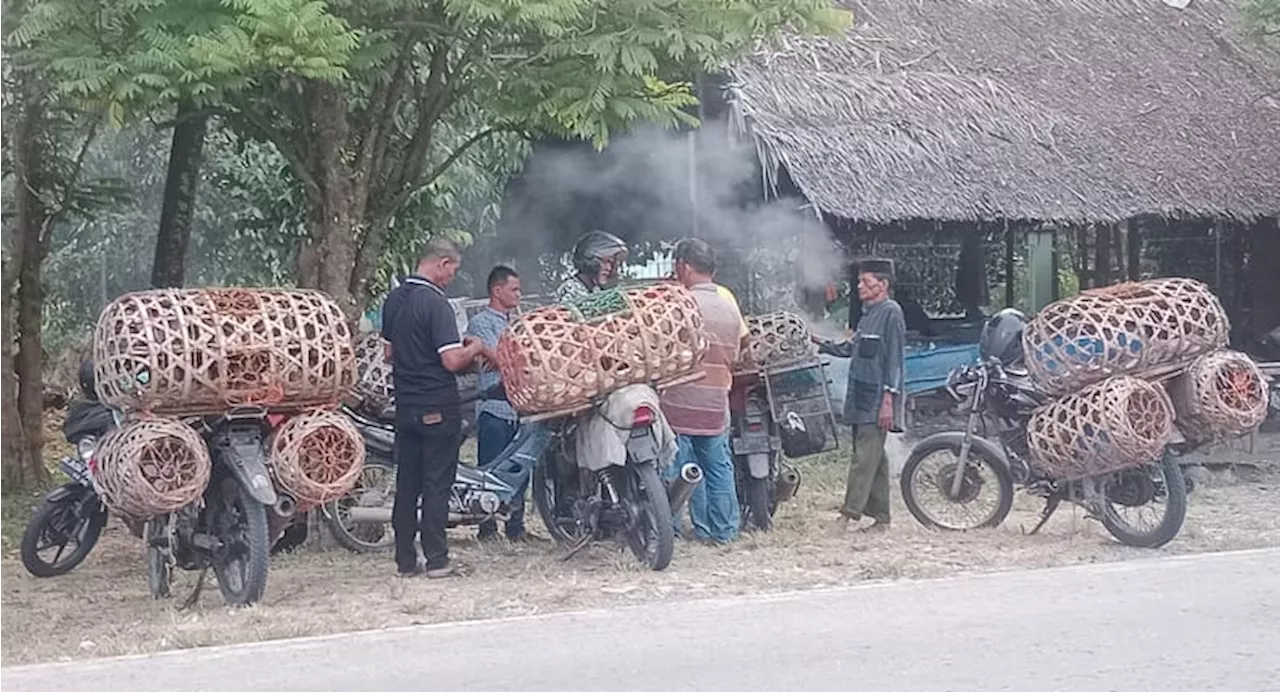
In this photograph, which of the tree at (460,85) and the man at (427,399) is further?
the tree at (460,85)

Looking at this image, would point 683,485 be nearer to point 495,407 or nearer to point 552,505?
point 552,505

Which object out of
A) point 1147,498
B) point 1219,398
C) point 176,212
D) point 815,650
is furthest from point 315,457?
point 176,212

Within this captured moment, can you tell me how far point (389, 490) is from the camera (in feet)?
34.9

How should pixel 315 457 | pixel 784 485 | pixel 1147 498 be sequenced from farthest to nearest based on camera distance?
pixel 784 485
pixel 1147 498
pixel 315 457

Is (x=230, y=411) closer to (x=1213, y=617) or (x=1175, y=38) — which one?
(x=1213, y=617)

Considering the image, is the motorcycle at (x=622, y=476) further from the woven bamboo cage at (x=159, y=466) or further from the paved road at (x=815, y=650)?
the woven bamboo cage at (x=159, y=466)

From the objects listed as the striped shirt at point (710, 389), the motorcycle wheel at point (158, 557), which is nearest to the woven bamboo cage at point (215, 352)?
the motorcycle wheel at point (158, 557)

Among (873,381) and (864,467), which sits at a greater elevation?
(873,381)

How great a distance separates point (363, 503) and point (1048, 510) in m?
4.16

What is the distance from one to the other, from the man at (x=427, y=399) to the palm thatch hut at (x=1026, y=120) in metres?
6.77

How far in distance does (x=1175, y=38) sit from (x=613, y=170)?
22.6ft

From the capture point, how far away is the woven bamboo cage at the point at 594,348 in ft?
30.6

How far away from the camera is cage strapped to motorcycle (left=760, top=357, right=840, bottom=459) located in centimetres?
1095

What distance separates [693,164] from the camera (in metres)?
18.0
